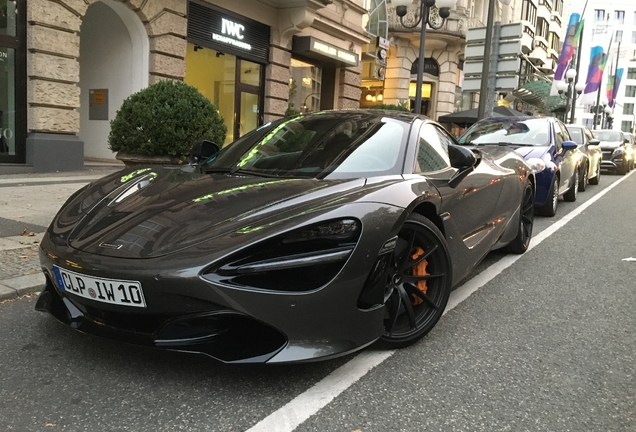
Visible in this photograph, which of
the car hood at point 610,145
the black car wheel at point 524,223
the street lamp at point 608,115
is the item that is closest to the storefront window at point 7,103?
the black car wheel at point 524,223

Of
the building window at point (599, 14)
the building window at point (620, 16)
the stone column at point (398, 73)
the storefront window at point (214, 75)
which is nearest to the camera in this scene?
the storefront window at point (214, 75)

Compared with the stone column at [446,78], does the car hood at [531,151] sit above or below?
below

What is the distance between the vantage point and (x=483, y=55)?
41.9ft

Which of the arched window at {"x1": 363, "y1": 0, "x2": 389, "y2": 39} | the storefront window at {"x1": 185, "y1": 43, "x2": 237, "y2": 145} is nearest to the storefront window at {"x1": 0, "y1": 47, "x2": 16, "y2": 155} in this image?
the storefront window at {"x1": 185, "y1": 43, "x2": 237, "y2": 145}

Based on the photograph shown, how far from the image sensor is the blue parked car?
7473 millimetres

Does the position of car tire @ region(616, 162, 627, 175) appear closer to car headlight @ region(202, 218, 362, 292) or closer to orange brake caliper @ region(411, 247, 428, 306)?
orange brake caliper @ region(411, 247, 428, 306)

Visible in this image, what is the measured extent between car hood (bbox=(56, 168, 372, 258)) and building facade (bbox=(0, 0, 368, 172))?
26.0 feet

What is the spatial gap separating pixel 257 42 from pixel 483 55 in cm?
587

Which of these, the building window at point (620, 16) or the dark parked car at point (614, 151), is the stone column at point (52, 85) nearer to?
the dark parked car at point (614, 151)

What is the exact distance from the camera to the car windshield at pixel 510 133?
7934 mm

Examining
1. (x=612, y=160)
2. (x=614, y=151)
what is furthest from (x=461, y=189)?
(x=614, y=151)

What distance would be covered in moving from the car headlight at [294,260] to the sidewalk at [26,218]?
2.10 m

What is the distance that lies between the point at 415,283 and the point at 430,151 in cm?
95

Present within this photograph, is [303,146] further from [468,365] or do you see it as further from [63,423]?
[63,423]
